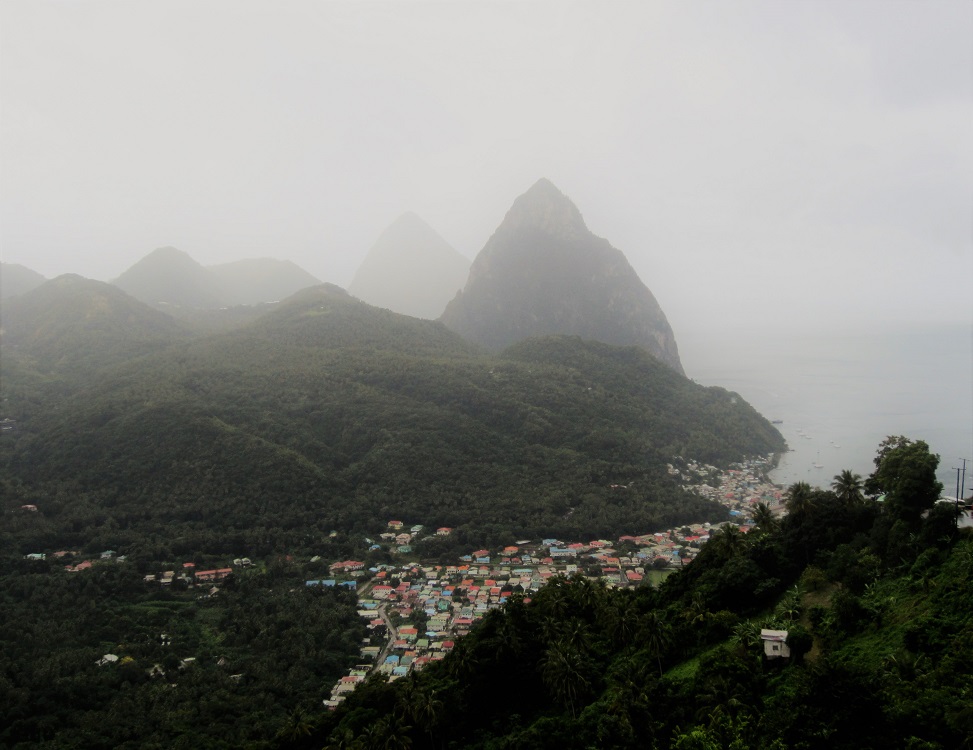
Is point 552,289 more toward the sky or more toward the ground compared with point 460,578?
more toward the sky

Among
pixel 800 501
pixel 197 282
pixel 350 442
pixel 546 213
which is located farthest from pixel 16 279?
pixel 800 501

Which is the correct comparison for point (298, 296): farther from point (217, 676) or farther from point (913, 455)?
point (913, 455)

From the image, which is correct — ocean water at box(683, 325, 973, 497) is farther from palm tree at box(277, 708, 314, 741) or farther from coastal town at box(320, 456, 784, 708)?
palm tree at box(277, 708, 314, 741)

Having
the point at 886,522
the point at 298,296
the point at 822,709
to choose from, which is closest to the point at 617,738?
the point at 822,709

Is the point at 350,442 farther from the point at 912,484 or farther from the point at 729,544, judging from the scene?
the point at 912,484

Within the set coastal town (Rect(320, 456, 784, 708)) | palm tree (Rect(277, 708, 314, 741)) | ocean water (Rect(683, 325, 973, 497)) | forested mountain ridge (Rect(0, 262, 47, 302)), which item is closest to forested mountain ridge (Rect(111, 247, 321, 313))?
forested mountain ridge (Rect(0, 262, 47, 302))

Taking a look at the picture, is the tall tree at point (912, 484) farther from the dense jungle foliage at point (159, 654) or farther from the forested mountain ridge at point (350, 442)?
the forested mountain ridge at point (350, 442)
